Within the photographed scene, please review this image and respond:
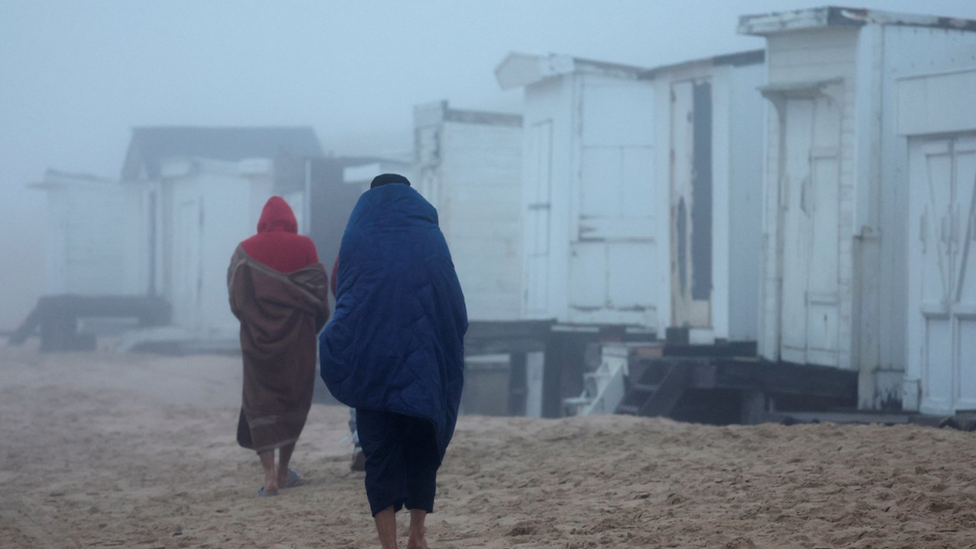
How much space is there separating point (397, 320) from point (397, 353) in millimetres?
132

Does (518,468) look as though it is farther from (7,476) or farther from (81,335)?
(81,335)

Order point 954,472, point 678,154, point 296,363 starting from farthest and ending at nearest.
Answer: point 678,154 → point 296,363 → point 954,472

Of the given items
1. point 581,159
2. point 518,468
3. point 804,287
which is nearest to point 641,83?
point 581,159

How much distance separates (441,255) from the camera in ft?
14.1

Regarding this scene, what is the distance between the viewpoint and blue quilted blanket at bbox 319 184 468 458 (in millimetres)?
4082

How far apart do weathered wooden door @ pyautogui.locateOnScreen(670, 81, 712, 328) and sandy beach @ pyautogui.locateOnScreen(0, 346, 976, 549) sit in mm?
2660

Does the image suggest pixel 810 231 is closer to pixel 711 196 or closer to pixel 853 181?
pixel 853 181

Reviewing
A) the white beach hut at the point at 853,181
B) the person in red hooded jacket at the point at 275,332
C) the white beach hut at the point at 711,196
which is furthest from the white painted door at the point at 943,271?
the person in red hooded jacket at the point at 275,332

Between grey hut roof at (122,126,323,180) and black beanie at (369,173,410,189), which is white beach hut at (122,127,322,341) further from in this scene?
black beanie at (369,173,410,189)

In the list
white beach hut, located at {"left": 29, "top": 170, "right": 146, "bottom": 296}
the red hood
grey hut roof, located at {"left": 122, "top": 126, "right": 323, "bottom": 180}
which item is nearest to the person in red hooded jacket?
the red hood

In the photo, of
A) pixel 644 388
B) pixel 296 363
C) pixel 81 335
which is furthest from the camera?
pixel 81 335

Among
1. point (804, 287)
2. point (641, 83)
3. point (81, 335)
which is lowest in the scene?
point (81, 335)

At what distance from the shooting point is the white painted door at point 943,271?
Result: 7.47 meters

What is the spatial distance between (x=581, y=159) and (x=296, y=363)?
601 centimetres
